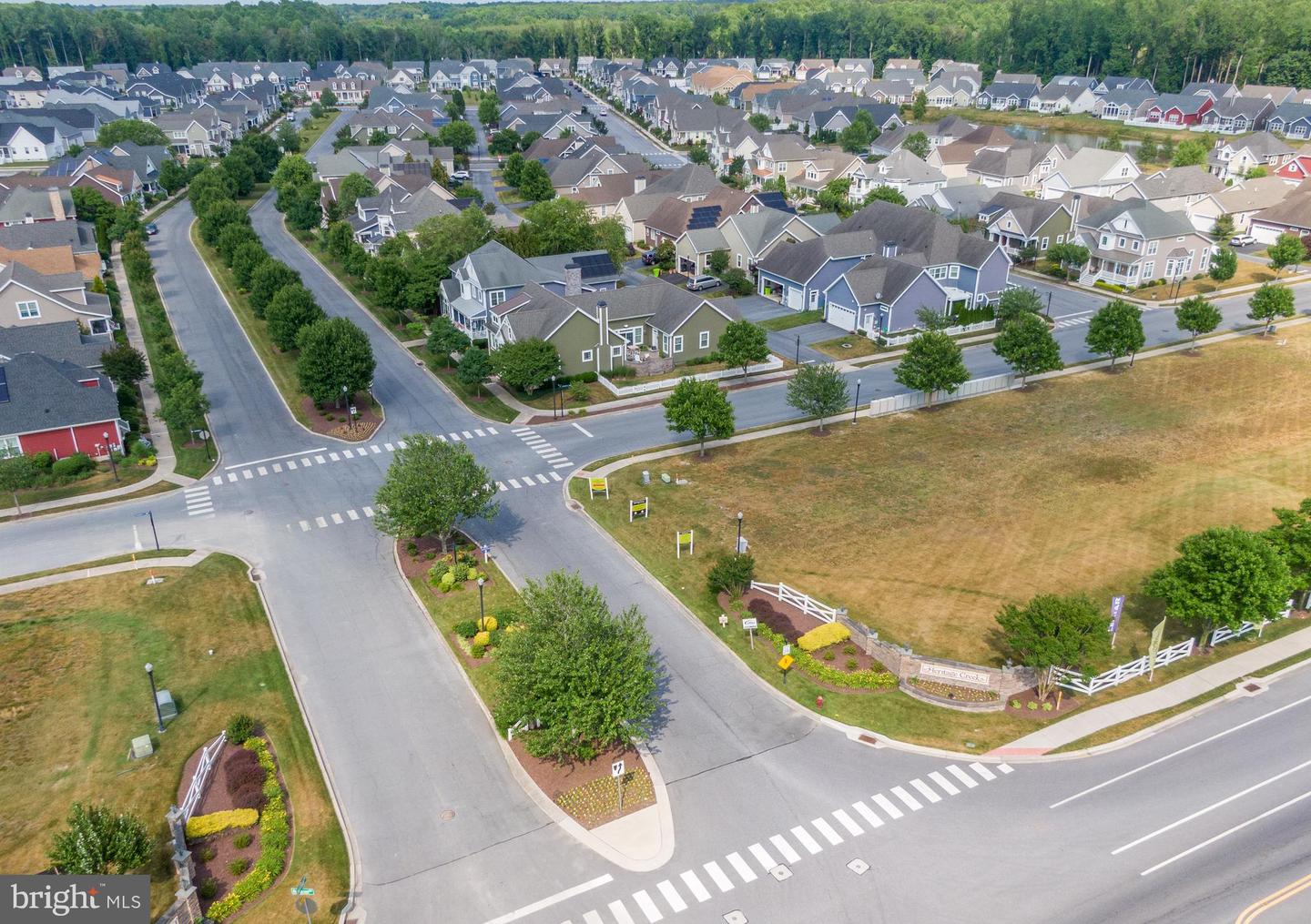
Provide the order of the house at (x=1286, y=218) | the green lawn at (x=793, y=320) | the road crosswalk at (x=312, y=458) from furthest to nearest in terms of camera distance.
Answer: the house at (x=1286, y=218) < the green lawn at (x=793, y=320) < the road crosswalk at (x=312, y=458)

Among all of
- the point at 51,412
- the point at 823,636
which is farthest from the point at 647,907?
the point at 51,412

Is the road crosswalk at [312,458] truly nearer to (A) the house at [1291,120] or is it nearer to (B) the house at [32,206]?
(B) the house at [32,206]

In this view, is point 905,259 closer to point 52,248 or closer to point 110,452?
point 110,452

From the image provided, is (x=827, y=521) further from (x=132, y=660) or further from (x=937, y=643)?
(x=132, y=660)

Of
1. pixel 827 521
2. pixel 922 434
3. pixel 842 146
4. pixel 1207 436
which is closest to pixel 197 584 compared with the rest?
pixel 827 521

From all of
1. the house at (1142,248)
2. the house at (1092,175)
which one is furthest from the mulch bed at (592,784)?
the house at (1092,175)

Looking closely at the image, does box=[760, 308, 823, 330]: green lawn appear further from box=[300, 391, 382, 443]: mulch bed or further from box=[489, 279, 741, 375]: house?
box=[300, 391, 382, 443]: mulch bed
